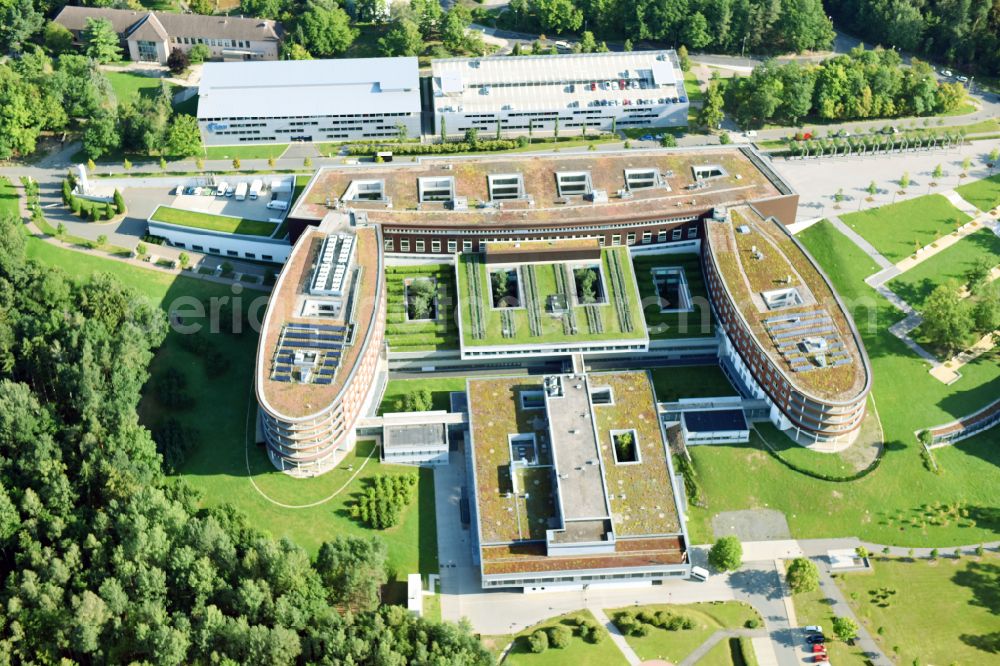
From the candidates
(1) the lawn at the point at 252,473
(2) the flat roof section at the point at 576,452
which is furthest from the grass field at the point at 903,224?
(1) the lawn at the point at 252,473

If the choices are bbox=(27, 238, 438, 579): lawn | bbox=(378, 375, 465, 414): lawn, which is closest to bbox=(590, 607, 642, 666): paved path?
bbox=(27, 238, 438, 579): lawn

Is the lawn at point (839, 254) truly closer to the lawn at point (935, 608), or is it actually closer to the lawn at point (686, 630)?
the lawn at point (935, 608)

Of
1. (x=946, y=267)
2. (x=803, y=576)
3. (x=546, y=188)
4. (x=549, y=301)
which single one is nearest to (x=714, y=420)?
(x=803, y=576)

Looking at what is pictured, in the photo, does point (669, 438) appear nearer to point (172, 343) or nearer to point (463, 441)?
point (463, 441)

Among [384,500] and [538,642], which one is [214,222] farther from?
[538,642]

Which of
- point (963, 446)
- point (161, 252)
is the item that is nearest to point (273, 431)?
point (161, 252)

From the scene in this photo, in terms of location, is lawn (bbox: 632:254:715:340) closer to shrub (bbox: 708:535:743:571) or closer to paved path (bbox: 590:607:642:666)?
shrub (bbox: 708:535:743:571)
